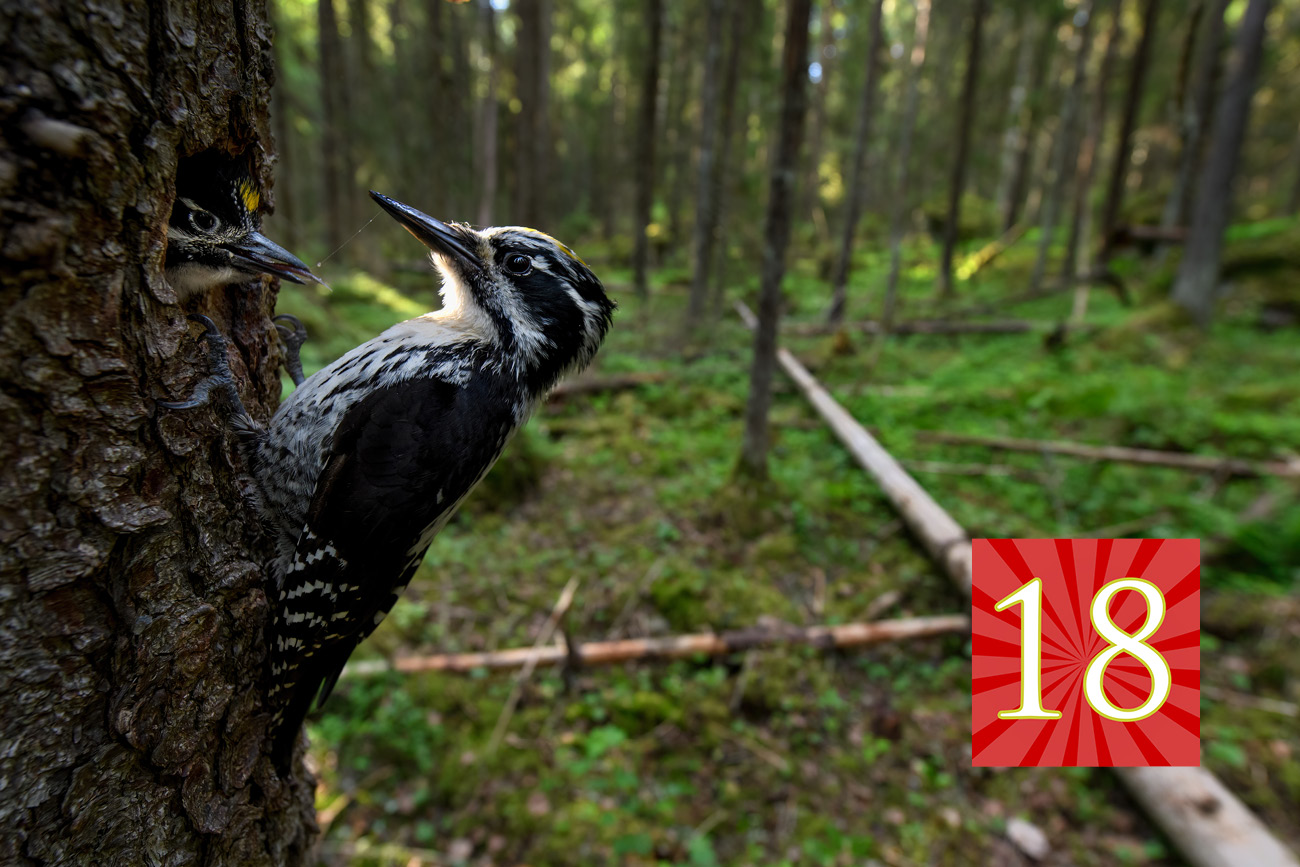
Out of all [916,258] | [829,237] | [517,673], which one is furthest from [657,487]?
[829,237]

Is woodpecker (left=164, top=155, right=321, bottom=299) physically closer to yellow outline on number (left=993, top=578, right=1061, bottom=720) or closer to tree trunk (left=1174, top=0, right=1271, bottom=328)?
yellow outline on number (left=993, top=578, right=1061, bottom=720)

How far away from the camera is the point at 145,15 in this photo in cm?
92

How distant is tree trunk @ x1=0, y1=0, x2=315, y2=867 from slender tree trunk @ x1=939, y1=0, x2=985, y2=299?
14.8m

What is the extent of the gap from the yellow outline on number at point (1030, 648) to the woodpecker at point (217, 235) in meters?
2.46

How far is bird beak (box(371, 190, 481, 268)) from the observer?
1638 millimetres

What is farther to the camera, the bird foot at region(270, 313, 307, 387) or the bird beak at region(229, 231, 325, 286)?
the bird foot at region(270, 313, 307, 387)

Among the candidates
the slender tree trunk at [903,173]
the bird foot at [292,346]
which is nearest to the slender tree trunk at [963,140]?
the slender tree trunk at [903,173]

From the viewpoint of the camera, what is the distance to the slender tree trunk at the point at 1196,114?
12250mm

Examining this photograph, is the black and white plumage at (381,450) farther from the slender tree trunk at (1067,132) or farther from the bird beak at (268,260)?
the slender tree trunk at (1067,132)

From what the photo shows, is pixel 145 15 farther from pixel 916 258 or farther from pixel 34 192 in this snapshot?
pixel 916 258

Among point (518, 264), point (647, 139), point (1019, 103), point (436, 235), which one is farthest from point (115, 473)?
point (1019, 103)

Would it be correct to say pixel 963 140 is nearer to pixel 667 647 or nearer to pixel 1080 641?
pixel 667 647

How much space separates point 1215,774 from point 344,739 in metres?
5.04

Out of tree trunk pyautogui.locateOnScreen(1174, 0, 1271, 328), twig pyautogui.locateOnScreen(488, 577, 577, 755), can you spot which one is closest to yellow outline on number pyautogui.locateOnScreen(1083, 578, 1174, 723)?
twig pyautogui.locateOnScreen(488, 577, 577, 755)
